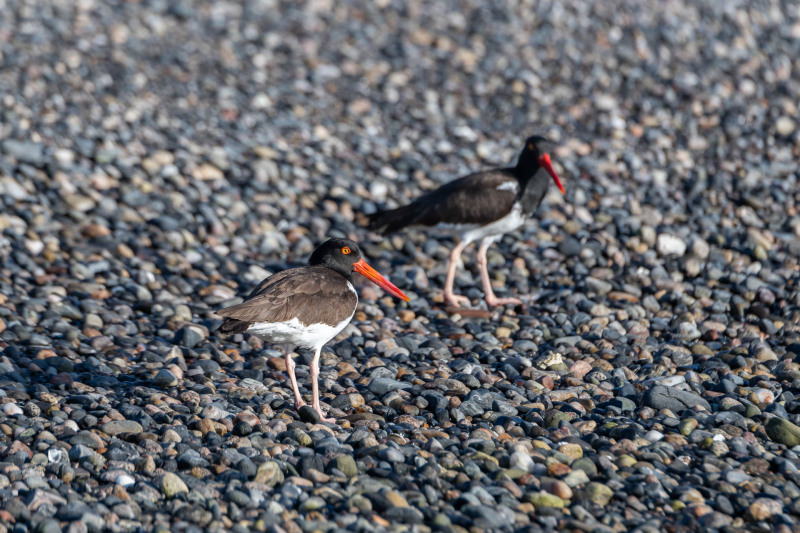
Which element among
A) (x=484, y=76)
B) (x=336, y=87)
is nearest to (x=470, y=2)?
(x=484, y=76)

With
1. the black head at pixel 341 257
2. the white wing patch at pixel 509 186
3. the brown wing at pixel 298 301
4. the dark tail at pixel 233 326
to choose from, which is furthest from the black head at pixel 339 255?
the white wing patch at pixel 509 186

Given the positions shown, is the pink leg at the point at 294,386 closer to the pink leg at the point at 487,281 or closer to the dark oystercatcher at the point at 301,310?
the dark oystercatcher at the point at 301,310

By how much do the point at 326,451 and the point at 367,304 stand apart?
3072 millimetres

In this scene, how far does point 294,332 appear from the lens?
590cm

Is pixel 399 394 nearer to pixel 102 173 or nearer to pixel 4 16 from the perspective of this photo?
pixel 102 173

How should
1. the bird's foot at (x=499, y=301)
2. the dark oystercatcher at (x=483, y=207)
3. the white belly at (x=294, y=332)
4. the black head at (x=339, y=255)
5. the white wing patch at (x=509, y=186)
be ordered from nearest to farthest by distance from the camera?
1. the white belly at (x=294, y=332)
2. the black head at (x=339, y=255)
3. the bird's foot at (x=499, y=301)
4. the dark oystercatcher at (x=483, y=207)
5. the white wing patch at (x=509, y=186)

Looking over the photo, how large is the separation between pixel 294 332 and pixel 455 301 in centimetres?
283

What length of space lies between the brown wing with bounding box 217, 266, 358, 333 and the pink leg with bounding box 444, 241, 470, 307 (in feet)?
6.79

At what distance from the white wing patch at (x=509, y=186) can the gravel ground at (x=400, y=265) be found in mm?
913

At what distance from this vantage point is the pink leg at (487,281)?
8359 mm

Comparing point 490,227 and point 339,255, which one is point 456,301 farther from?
point 339,255

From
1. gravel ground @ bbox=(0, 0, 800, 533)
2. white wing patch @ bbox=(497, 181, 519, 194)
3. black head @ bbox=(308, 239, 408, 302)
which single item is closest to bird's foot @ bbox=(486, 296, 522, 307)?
gravel ground @ bbox=(0, 0, 800, 533)

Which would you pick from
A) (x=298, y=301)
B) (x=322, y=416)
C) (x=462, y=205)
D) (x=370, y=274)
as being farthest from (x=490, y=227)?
(x=322, y=416)

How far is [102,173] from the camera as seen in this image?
9.74m
